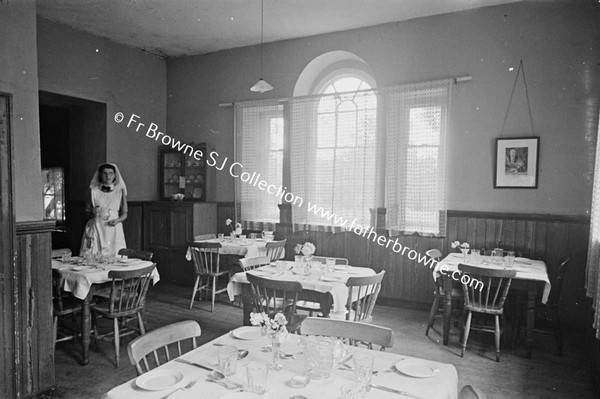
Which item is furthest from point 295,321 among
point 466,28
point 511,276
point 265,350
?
point 466,28

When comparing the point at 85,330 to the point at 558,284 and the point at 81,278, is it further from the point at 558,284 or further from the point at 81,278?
the point at 558,284

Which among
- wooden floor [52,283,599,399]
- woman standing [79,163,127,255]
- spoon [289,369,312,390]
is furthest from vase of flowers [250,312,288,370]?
woman standing [79,163,127,255]

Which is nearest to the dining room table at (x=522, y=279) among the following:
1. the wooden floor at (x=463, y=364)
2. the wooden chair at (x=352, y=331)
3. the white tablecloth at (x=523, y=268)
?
the white tablecloth at (x=523, y=268)

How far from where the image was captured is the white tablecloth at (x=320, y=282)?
3.68 metres

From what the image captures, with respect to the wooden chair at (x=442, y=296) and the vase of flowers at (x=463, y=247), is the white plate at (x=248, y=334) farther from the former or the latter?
the vase of flowers at (x=463, y=247)

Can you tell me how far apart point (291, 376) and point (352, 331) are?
58cm

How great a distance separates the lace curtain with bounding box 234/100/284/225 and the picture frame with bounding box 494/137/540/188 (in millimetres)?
3310

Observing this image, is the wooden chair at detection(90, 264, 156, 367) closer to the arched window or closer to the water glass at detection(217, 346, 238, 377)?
the water glass at detection(217, 346, 238, 377)

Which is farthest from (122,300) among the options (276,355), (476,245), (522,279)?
(476,245)

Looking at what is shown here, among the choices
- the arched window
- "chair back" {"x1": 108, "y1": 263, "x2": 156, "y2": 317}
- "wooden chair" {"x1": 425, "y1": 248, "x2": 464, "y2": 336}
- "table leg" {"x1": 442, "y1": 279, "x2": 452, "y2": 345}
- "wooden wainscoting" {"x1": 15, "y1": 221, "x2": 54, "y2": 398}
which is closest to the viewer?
"wooden wainscoting" {"x1": 15, "y1": 221, "x2": 54, "y2": 398}

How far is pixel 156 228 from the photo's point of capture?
756cm

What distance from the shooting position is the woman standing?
18.7 ft

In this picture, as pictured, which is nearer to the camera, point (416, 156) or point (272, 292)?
point (272, 292)

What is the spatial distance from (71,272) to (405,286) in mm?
4202
